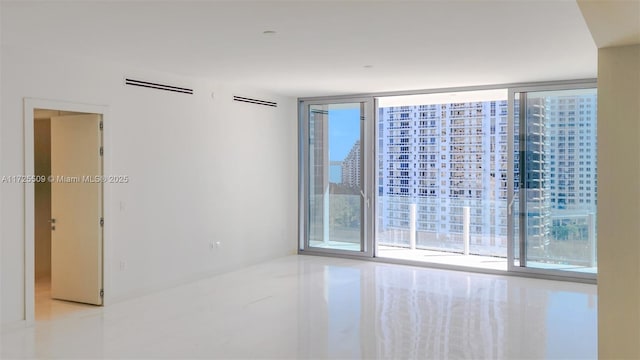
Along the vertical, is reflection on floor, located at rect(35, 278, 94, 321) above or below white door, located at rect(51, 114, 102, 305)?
below

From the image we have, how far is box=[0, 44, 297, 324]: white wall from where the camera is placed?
522cm

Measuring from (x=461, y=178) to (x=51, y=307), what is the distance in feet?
23.3

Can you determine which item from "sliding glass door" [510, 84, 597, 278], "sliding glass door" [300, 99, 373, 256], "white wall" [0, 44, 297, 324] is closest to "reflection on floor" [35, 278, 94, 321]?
"white wall" [0, 44, 297, 324]

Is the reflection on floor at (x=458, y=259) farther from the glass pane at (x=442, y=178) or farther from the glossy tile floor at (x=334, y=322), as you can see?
the glossy tile floor at (x=334, y=322)

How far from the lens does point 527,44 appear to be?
5074mm

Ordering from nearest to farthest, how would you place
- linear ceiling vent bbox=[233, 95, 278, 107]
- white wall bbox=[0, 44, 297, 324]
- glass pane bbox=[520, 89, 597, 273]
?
white wall bbox=[0, 44, 297, 324], glass pane bbox=[520, 89, 597, 273], linear ceiling vent bbox=[233, 95, 278, 107]

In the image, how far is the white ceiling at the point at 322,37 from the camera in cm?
390

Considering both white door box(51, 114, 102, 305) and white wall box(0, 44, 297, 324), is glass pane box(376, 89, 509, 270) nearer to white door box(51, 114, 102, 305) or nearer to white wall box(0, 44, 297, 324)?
white wall box(0, 44, 297, 324)

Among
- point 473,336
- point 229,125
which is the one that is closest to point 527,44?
point 473,336

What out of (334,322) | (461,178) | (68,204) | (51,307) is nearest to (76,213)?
(68,204)

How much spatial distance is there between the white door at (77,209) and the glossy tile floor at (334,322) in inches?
20.5

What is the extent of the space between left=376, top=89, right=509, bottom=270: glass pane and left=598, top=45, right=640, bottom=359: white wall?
514 cm

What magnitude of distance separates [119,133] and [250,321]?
2.62 metres

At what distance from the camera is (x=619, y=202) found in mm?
3959
